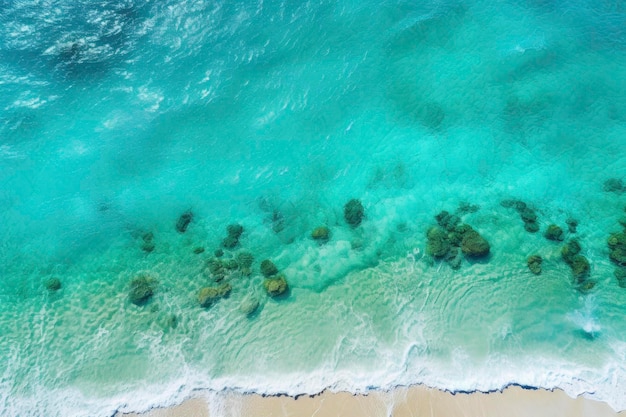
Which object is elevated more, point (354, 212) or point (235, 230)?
point (354, 212)

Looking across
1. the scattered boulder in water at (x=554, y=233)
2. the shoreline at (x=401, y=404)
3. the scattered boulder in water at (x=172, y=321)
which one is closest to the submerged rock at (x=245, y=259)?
the scattered boulder in water at (x=172, y=321)

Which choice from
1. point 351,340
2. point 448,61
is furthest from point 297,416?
point 448,61

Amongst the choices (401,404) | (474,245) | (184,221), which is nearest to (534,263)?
(474,245)

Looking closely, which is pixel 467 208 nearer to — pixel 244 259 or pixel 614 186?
pixel 614 186

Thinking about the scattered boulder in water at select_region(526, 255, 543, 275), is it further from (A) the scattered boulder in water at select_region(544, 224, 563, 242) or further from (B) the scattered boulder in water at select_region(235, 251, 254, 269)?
(B) the scattered boulder in water at select_region(235, 251, 254, 269)

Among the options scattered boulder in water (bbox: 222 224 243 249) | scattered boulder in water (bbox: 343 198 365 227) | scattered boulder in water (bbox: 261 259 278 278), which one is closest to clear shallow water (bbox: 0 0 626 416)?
scattered boulder in water (bbox: 343 198 365 227)
